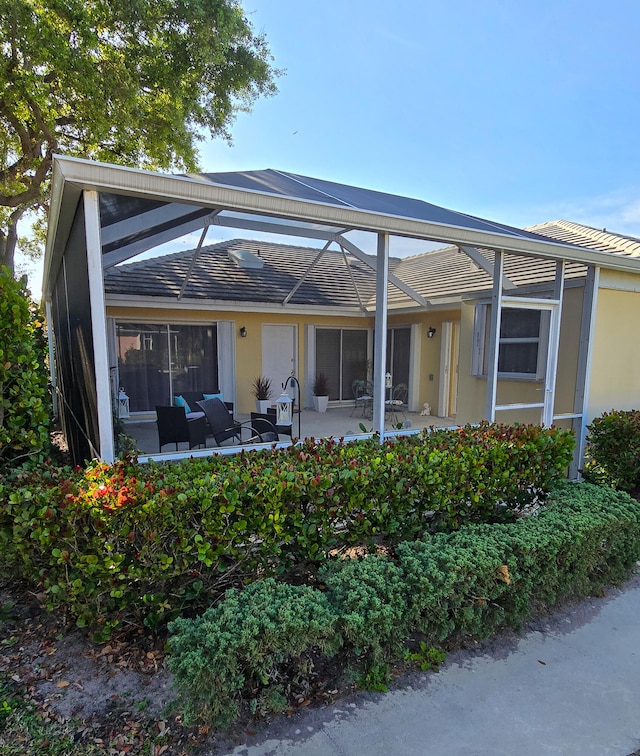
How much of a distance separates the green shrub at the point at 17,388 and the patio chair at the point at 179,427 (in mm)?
2599

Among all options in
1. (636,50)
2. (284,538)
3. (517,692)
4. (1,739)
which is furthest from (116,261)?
(636,50)

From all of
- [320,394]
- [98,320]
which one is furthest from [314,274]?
[98,320]

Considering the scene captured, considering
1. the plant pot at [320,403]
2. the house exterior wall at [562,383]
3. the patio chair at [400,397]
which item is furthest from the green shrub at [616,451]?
the plant pot at [320,403]

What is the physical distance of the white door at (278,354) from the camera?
10125 millimetres

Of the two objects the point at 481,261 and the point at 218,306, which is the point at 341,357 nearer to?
the point at 218,306

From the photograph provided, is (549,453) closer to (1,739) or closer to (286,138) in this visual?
(1,739)

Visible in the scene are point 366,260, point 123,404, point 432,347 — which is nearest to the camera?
point 366,260

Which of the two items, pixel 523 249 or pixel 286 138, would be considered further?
pixel 286 138

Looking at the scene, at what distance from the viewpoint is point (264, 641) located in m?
1.94

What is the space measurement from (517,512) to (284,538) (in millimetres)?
2589


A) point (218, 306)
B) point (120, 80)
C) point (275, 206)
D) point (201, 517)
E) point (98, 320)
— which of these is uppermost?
point (120, 80)

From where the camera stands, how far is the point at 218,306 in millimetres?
9211

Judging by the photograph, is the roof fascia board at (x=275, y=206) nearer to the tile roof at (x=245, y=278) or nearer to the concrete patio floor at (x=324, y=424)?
the concrete patio floor at (x=324, y=424)

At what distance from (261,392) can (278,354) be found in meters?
1.15
